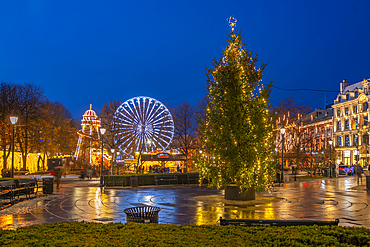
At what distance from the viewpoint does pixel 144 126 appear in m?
52.7

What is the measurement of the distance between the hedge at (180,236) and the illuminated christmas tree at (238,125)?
9.51 m

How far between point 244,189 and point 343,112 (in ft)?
240

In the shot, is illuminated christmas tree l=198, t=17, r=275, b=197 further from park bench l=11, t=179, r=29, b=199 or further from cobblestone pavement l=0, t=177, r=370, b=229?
park bench l=11, t=179, r=29, b=199

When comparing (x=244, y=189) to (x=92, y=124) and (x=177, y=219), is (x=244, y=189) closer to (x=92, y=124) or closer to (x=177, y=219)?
(x=177, y=219)

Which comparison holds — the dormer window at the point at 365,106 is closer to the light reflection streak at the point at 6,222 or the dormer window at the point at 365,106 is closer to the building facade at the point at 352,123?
the building facade at the point at 352,123

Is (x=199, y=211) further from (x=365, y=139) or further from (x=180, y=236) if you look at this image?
(x=365, y=139)

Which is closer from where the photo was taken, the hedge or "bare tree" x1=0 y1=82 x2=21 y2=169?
the hedge

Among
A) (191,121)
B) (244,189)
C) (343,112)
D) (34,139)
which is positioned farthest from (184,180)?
(343,112)

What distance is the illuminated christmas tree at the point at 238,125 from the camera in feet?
54.0

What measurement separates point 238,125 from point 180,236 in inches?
421

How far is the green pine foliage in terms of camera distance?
1647cm

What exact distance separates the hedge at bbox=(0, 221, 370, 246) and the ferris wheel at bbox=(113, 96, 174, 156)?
4378 cm

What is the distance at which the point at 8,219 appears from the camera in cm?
1249

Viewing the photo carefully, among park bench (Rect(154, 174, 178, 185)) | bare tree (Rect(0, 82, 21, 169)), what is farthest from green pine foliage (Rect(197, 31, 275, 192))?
bare tree (Rect(0, 82, 21, 169))
